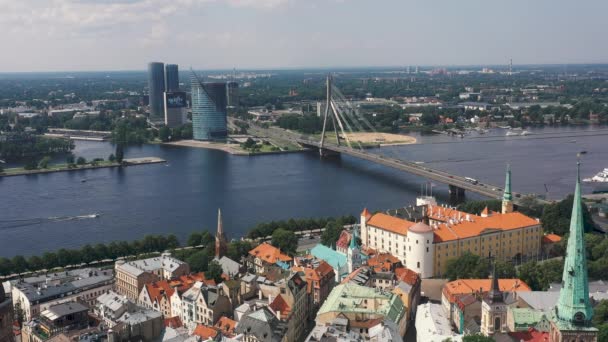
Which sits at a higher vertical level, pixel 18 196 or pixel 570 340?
pixel 570 340

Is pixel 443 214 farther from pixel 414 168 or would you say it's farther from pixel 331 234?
pixel 414 168

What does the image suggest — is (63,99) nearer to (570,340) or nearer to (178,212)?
(178,212)

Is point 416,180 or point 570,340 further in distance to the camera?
point 416,180

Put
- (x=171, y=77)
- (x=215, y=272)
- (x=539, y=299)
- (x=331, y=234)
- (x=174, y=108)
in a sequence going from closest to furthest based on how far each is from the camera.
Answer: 1. (x=539, y=299)
2. (x=215, y=272)
3. (x=331, y=234)
4. (x=174, y=108)
5. (x=171, y=77)

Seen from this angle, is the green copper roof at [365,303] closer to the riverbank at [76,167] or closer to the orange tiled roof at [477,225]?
the orange tiled roof at [477,225]

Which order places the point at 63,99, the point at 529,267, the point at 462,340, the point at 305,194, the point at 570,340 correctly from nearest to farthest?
the point at 570,340, the point at 462,340, the point at 529,267, the point at 305,194, the point at 63,99

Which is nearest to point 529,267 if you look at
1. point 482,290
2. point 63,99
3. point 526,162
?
point 482,290

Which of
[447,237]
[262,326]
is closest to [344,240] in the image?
[447,237]
